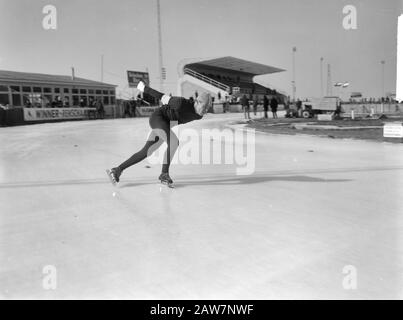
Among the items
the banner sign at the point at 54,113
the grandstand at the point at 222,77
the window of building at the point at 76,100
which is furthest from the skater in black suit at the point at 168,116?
the grandstand at the point at 222,77

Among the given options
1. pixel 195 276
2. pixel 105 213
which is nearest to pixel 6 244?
pixel 105 213

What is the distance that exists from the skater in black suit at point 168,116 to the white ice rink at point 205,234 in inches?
16.1

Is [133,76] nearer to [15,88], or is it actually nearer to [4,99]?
[15,88]

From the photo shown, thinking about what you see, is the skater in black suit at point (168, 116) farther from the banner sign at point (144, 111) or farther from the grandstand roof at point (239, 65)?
the grandstand roof at point (239, 65)

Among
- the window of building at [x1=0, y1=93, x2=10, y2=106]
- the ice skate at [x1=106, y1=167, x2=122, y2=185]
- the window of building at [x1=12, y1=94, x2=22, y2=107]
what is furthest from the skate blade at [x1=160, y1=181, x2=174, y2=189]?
the window of building at [x1=12, y1=94, x2=22, y2=107]

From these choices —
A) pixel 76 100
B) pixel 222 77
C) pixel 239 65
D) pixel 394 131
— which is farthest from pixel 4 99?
pixel 239 65

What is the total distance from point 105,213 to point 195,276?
1757 mm

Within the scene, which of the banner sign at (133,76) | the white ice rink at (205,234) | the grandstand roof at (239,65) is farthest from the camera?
the grandstand roof at (239,65)

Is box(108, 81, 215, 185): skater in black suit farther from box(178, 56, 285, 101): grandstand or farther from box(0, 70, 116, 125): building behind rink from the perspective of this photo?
box(178, 56, 285, 101): grandstand

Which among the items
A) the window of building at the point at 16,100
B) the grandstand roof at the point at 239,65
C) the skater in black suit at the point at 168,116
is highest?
the grandstand roof at the point at 239,65

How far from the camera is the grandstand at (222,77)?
177ft

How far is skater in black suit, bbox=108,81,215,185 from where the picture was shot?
15.8 ft

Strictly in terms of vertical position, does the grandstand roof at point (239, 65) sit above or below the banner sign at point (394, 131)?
above

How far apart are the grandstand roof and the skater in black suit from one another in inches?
2018
